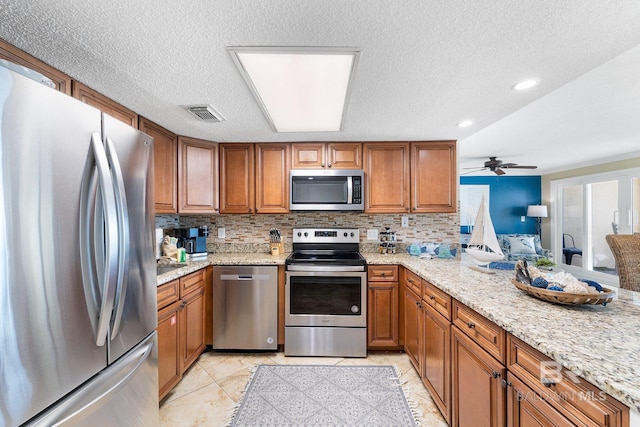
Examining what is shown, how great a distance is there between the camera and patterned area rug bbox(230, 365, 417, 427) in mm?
1731

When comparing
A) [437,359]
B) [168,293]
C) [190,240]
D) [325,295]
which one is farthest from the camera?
[190,240]

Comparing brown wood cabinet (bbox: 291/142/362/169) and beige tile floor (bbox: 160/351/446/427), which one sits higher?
brown wood cabinet (bbox: 291/142/362/169)

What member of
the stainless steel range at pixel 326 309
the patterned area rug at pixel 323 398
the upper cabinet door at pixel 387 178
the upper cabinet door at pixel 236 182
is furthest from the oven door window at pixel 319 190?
the patterned area rug at pixel 323 398

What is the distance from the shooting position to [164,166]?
2.37 metres

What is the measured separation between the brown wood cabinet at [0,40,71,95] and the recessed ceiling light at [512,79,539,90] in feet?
8.18

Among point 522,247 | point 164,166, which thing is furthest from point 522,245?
point 164,166

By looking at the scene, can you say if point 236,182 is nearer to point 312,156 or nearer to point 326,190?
point 312,156

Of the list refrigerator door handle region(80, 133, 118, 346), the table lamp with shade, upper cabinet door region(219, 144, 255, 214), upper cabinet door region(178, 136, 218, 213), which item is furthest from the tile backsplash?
the table lamp with shade

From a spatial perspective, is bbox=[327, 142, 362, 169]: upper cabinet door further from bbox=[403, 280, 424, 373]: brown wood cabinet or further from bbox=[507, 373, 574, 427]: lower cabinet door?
bbox=[507, 373, 574, 427]: lower cabinet door

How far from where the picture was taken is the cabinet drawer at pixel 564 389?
2.33 feet

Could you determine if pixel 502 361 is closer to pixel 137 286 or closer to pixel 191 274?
pixel 137 286

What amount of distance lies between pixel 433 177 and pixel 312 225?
4.74 ft

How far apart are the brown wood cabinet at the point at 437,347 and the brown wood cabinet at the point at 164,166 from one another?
2.29 m

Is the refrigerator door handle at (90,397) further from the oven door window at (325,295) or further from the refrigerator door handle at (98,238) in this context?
the oven door window at (325,295)
